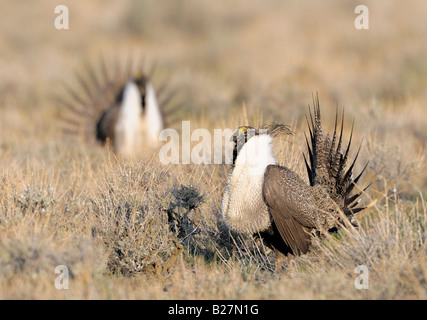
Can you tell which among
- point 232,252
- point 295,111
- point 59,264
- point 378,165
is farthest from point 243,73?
point 59,264

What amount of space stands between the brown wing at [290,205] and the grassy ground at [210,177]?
164 mm

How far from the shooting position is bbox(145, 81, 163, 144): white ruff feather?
7.41 meters

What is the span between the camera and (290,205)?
365 centimetres

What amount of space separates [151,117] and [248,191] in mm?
4039

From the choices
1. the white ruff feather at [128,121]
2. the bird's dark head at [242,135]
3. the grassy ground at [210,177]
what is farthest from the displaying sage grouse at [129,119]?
the bird's dark head at [242,135]

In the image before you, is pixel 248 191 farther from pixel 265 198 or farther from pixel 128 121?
pixel 128 121

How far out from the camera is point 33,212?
152 inches

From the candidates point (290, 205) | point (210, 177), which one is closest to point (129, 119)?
point (210, 177)

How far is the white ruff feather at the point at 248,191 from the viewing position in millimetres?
3637

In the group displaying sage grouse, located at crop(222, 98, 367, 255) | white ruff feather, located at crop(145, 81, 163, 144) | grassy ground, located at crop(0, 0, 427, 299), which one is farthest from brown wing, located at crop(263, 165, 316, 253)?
white ruff feather, located at crop(145, 81, 163, 144)

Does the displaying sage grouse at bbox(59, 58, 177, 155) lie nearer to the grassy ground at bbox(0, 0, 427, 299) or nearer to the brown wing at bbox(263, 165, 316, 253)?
the grassy ground at bbox(0, 0, 427, 299)

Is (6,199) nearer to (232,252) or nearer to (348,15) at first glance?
(232,252)
